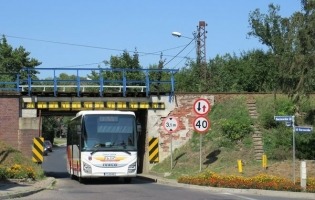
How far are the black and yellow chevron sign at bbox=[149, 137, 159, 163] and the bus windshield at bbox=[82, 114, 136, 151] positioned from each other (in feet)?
15.8

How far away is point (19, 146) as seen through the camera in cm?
3175

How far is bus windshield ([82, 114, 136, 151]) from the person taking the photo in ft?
85.3

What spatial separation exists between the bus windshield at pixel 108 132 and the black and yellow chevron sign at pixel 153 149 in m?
4.81

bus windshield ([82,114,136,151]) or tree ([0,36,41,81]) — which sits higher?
tree ([0,36,41,81])

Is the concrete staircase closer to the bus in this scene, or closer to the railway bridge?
the railway bridge

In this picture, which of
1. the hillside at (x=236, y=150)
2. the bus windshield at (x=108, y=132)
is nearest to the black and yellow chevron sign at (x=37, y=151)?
the bus windshield at (x=108, y=132)

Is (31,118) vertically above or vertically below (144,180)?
above

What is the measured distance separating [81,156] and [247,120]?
35.7 ft

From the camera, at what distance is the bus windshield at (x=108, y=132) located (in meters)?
26.0

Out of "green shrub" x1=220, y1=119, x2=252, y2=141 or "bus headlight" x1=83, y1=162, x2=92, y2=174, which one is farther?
"green shrub" x1=220, y1=119, x2=252, y2=141

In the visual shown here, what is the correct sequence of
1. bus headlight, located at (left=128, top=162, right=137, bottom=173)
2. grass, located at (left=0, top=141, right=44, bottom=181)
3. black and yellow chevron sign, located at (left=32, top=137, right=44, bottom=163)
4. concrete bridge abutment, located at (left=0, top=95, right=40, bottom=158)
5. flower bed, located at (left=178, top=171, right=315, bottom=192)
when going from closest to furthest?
flower bed, located at (left=178, top=171, right=315, bottom=192), grass, located at (left=0, top=141, right=44, bottom=181), bus headlight, located at (left=128, top=162, right=137, bottom=173), black and yellow chevron sign, located at (left=32, top=137, right=44, bottom=163), concrete bridge abutment, located at (left=0, top=95, right=40, bottom=158)

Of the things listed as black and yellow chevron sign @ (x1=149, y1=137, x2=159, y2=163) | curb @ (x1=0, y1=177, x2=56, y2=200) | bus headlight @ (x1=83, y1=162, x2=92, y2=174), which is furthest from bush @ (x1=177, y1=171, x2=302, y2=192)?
black and yellow chevron sign @ (x1=149, y1=137, x2=159, y2=163)

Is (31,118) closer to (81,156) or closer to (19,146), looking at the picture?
(19,146)

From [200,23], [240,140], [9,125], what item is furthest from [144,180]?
[200,23]
